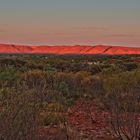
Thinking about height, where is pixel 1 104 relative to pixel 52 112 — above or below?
above

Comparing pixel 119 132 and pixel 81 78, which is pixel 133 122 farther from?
pixel 81 78

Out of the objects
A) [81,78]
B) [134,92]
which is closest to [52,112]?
[134,92]

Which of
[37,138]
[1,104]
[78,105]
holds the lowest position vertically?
[78,105]

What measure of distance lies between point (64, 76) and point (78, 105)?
34.0 ft

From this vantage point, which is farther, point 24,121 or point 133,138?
point 133,138

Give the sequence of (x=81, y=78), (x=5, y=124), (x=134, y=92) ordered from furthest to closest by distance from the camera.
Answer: (x=81, y=78) < (x=134, y=92) < (x=5, y=124)

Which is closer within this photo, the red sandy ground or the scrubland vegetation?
the scrubland vegetation

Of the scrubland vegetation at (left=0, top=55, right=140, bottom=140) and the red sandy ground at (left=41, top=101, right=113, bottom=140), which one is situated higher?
the scrubland vegetation at (left=0, top=55, right=140, bottom=140)

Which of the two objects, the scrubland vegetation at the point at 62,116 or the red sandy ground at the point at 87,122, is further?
the red sandy ground at the point at 87,122

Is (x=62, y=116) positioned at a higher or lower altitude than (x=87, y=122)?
higher

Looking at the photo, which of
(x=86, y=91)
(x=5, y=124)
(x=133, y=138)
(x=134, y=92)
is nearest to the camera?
(x=5, y=124)

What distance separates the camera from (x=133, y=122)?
35.1ft

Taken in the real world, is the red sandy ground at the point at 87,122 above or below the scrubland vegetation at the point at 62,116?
below

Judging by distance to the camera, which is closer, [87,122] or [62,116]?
[62,116]
